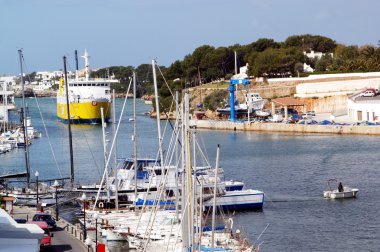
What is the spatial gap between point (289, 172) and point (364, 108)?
27.2 meters

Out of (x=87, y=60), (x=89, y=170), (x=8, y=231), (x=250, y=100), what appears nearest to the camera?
(x=8, y=231)

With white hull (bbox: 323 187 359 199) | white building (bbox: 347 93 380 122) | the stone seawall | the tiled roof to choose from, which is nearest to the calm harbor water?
white hull (bbox: 323 187 359 199)

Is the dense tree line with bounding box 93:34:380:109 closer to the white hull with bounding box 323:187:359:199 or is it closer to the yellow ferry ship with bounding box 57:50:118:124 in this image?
the yellow ferry ship with bounding box 57:50:118:124

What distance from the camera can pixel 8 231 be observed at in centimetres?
694

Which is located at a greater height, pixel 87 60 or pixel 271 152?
pixel 87 60

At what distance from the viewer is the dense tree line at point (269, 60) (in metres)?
90.4

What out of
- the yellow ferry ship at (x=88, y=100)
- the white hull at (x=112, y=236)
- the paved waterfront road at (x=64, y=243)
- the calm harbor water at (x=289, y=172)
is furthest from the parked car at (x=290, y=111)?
the paved waterfront road at (x=64, y=243)

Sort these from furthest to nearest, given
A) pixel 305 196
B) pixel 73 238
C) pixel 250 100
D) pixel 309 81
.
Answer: pixel 309 81, pixel 250 100, pixel 305 196, pixel 73 238

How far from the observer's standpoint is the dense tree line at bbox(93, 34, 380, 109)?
90438 millimetres

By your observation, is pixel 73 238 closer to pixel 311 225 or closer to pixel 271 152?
pixel 311 225

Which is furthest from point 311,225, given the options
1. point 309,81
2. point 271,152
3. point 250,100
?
point 309,81

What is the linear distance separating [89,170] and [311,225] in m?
18.5

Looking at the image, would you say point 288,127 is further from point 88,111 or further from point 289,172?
point 289,172

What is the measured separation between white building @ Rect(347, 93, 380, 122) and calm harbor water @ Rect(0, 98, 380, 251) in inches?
241
